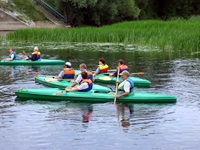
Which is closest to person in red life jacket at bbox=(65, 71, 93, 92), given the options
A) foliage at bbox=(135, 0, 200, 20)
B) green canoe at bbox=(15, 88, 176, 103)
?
green canoe at bbox=(15, 88, 176, 103)

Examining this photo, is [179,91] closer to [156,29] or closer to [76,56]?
[76,56]

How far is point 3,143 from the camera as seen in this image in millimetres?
11984

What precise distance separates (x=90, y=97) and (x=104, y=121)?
8.17 feet

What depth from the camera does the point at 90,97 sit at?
53.7 ft

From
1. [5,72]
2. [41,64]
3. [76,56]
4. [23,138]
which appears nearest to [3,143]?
[23,138]

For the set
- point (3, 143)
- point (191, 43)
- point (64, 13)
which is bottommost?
point (3, 143)

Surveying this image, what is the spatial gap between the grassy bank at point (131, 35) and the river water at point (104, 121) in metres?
9.94

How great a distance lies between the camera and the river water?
39.3 ft

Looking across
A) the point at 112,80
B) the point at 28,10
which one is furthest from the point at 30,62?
the point at 28,10

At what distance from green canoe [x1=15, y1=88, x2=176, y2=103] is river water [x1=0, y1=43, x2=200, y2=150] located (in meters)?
0.28

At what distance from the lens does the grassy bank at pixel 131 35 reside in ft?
105

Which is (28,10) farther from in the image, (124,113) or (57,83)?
(124,113)

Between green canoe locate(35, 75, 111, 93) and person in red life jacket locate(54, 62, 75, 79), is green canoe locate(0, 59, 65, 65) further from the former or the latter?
person in red life jacket locate(54, 62, 75, 79)

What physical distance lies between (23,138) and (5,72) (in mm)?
11172
